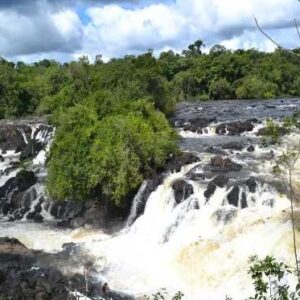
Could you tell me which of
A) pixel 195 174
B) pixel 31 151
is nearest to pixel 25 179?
pixel 31 151

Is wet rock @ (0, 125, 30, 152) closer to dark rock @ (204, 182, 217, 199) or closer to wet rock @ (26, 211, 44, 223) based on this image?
wet rock @ (26, 211, 44, 223)

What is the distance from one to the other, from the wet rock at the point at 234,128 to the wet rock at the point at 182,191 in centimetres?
1242

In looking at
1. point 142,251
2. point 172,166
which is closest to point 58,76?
point 172,166

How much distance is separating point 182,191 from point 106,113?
6.39 m

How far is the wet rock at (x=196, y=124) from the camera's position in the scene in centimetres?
3378

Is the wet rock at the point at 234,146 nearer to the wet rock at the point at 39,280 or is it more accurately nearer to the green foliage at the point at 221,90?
the wet rock at the point at 39,280

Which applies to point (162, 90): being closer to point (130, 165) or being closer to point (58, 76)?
point (130, 165)

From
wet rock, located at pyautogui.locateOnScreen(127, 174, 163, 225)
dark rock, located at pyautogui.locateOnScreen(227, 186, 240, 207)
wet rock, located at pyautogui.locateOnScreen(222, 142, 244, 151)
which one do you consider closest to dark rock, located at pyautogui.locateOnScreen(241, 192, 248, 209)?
dark rock, located at pyautogui.locateOnScreen(227, 186, 240, 207)

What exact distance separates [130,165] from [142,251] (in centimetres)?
375

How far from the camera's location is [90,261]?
18.2 metres

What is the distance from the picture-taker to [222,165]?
2302cm

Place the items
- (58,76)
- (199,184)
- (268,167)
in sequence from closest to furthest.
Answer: (199,184) → (268,167) → (58,76)

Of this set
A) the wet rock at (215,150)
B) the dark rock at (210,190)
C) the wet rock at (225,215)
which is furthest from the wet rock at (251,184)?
the wet rock at (215,150)

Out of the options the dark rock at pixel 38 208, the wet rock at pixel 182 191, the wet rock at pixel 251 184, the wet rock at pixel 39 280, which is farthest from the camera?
the dark rock at pixel 38 208
